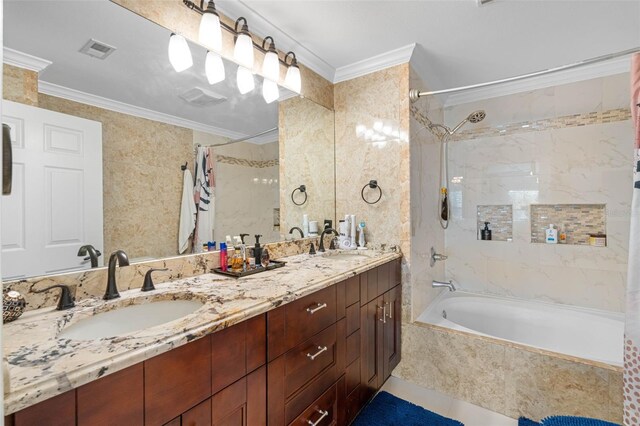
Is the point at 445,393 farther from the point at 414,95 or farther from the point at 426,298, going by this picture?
the point at 414,95

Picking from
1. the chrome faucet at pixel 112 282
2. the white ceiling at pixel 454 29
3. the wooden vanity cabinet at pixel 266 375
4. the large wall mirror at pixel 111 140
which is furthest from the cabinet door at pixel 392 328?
the white ceiling at pixel 454 29

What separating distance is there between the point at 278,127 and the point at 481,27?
4.66ft

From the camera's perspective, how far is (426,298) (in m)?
2.48

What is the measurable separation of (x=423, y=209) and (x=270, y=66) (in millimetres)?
1580

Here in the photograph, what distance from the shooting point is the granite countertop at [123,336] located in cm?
61

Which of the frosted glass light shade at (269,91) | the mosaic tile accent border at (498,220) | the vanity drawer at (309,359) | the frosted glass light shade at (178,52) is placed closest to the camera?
the vanity drawer at (309,359)

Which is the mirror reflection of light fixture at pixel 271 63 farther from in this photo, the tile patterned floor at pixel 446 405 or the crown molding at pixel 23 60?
the tile patterned floor at pixel 446 405

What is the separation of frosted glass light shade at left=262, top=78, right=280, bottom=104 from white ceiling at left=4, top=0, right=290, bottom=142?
0.24 m

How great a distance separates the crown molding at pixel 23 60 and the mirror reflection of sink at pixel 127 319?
90 cm

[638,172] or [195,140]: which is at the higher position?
[195,140]

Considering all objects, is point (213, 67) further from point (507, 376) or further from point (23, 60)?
point (507, 376)

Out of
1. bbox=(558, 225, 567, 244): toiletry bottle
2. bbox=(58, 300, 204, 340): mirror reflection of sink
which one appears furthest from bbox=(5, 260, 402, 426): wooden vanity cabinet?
bbox=(558, 225, 567, 244): toiletry bottle

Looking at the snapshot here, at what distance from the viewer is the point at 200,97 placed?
1.55m

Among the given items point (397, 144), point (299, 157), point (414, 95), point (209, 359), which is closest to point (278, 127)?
point (299, 157)
